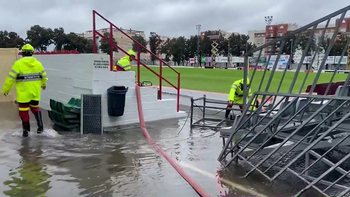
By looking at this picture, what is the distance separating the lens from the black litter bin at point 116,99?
808 cm

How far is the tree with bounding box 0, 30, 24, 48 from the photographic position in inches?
2783

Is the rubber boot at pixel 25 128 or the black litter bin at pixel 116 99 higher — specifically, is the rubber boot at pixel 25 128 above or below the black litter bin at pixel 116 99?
below

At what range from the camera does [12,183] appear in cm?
458

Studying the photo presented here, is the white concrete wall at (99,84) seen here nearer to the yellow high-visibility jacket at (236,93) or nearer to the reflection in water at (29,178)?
the yellow high-visibility jacket at (236,93)

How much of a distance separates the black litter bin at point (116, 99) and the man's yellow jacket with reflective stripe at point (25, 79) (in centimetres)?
157

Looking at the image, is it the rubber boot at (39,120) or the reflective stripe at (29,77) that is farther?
the rubber boot at (39,120)

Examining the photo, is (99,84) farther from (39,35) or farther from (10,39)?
(10,39)

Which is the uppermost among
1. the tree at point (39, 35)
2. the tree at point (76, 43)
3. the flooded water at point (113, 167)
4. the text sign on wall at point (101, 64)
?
the tree at point (39, 35)

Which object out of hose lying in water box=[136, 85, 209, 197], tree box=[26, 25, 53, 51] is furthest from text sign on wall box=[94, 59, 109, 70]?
tree box=[26, 25, 53, 51]

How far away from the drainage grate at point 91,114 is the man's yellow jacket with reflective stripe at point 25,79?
38.6 inches

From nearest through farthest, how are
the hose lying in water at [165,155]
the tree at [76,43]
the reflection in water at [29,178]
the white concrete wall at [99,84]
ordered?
the reflection in water at [29,178]
the hose lying in water at [165,155]
the white concrete wall at [99,84]
the tree at [76,43]

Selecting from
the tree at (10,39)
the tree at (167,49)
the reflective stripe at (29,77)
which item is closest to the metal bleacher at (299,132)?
the reflective stripe at (29,77)

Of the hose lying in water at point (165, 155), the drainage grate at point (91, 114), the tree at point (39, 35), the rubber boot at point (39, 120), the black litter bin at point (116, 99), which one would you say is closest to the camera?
the hose lying in water at point (165, 155)

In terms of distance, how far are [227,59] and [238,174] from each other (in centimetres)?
8547
